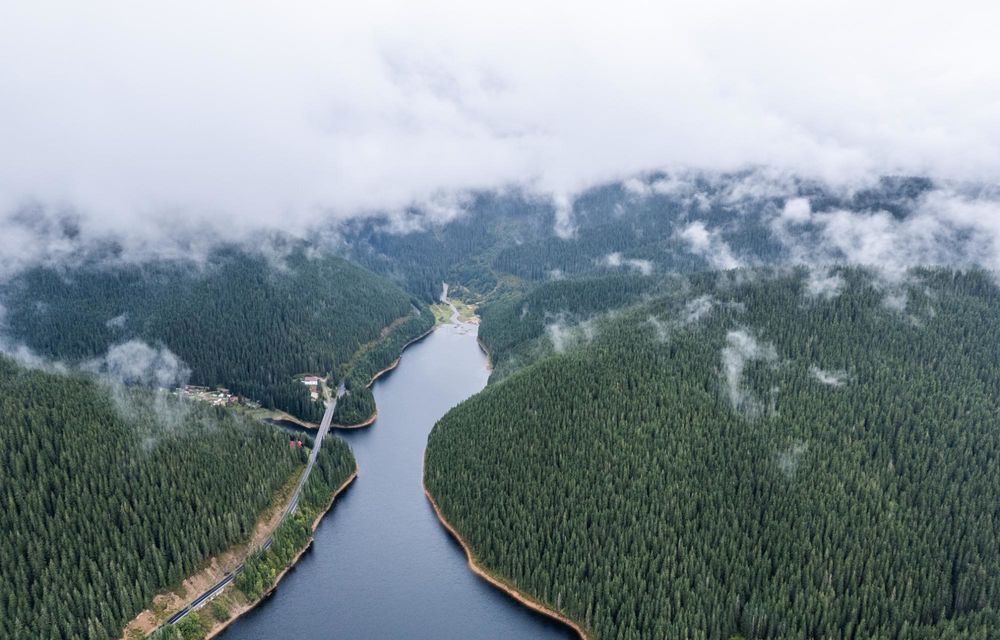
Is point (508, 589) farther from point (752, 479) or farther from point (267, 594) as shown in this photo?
point (752, 479)

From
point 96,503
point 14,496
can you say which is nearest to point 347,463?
point 96,503

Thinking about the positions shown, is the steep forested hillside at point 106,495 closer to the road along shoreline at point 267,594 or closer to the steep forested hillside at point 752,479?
the road along shoreline at point 267,594

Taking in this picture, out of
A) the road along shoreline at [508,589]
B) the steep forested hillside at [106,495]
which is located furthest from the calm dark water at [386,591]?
the steep forested hillside at [106,495]

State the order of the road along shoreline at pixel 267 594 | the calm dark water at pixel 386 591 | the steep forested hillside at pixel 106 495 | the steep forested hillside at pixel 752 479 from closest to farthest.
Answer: the steep forested hillside at pixel 106 495
the steep forested hillside at pixel 752 479
the road along shoreline at pixel 267 594
the calm dark water at pixel 386 591

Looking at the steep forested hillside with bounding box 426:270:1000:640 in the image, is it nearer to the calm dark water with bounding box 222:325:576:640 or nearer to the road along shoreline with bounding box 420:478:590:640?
the road along shoreline with bounding box 420:478:590:640

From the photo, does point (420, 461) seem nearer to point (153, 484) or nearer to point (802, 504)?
point (153, 484)

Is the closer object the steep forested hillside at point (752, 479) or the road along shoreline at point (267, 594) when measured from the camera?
the steep forested hillside at point (752, 479)

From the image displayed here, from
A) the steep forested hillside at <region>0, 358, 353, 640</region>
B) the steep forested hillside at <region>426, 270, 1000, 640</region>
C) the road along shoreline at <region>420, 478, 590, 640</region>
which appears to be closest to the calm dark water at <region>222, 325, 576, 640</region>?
the road along shoreline at <region>420, 478, 590, 640</region>
